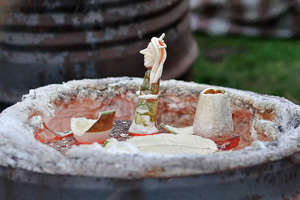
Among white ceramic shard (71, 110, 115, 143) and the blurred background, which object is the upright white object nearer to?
white ceramic shard (71, 110, 115, 143)

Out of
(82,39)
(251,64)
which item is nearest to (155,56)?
(82,39)

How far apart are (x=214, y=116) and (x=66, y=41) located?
818 mm

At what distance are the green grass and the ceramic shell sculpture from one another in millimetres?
1515

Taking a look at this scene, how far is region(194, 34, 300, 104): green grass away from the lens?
311cm

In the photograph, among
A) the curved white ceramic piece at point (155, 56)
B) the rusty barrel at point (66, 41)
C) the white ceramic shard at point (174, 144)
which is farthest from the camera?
the rusty barrel at point (66, 41)

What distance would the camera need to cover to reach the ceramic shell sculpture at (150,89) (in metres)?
1.38

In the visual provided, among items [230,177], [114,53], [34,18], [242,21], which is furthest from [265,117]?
[242,21]

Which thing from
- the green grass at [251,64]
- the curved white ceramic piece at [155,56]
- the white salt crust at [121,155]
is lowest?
the green grass at [251,64]

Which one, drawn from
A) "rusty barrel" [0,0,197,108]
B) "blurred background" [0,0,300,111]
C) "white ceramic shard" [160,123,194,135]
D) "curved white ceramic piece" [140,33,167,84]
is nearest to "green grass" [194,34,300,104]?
"blurred background" [0,0,300,111]

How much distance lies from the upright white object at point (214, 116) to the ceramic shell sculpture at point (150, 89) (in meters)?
0.11

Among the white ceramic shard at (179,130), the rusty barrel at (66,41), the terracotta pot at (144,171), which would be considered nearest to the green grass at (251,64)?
the rusty barrel at (66,41)

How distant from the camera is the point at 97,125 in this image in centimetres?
133

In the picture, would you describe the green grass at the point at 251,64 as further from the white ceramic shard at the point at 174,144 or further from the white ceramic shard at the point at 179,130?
the white ceramic shard at the point at 174,144

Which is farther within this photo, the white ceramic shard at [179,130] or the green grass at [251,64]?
the green grass at [251,64]
